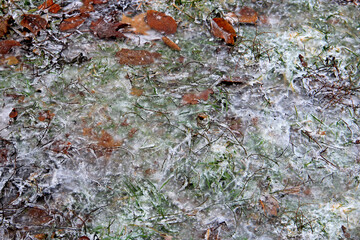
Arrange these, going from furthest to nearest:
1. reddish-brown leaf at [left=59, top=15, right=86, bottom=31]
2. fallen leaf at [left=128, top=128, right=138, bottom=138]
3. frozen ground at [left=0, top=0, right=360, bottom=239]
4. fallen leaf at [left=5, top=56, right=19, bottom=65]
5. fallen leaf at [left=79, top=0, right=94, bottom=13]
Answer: fallen leaf at [left=79, top=0, right=94, bottom=13] < reddish-brown leaf at [left=59, top=15, right=86, bottom=31] < fallen leaf at [left=5, top=56, right=19, bottom=65] < fallen leaf at [left=128, top=128, right=138, bottom=138] < frozen ground at [left=0, top=0, right=360, bottom=239]

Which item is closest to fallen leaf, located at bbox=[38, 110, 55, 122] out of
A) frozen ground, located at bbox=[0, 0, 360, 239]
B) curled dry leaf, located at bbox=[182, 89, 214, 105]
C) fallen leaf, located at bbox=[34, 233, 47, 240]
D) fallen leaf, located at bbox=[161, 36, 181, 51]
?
frozen ground, located at bbox=[0, 0, 360, 239]

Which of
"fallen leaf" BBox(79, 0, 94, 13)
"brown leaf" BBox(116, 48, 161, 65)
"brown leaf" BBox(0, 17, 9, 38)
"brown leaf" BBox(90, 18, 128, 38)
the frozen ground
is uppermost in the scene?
"fallen leaf" BBox(79, 0, 94, 13)

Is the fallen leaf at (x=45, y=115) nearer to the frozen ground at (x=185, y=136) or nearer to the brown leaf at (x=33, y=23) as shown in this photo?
the frozen ground at (x=185, y=136)

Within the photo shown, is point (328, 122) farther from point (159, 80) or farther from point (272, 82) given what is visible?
point (159, 80)

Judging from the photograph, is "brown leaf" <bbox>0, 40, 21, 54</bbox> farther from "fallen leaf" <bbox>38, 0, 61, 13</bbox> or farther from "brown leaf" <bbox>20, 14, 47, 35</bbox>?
"fallen leaf" <bbox>38, 0, 61, 13</bbox>

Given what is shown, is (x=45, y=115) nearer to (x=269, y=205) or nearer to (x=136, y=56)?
(x=136, y=56)

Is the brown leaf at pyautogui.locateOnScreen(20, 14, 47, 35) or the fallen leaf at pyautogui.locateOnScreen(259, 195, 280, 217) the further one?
the brown leaf at pyautogui.locateOnScreen(20, 14, 47, 35)
